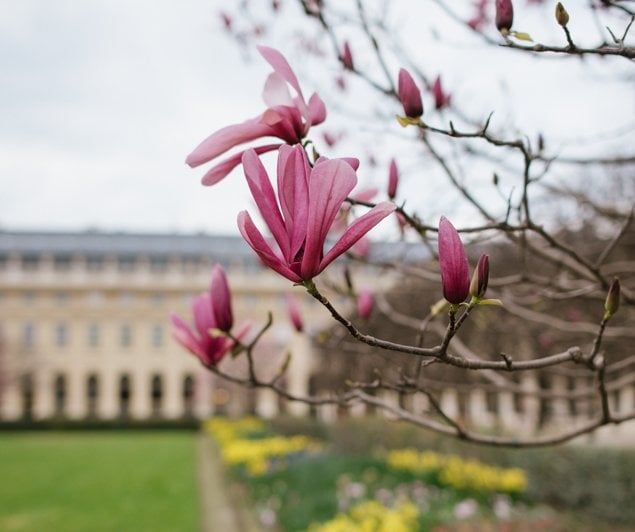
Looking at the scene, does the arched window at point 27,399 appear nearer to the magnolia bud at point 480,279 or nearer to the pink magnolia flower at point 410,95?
the pink magnolia flower at point 410,95

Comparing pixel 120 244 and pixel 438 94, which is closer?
pixel 438 94

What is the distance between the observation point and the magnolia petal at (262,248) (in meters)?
0.73

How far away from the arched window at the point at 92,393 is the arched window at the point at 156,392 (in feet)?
10.7

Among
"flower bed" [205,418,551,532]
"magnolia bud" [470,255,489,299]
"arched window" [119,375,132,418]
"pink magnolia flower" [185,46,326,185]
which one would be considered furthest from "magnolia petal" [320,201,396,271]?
"arched window" [119,375,132,418]

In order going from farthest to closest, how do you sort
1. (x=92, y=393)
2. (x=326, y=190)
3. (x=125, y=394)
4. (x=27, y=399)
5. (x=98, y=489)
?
1. (x=125, y=394)
2. (x=92, y=393)
3. (x=27, y=399)
4. (x=98, y=489)
5. (x=326, y=190)

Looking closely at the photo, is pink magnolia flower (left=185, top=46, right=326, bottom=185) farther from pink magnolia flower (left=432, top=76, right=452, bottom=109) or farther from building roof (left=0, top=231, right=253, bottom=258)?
building roof (left=0, top=231, right=253, bottom=258)

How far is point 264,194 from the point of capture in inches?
28.6

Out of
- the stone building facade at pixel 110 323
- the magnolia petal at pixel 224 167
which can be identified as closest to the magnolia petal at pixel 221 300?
the magnolia petal at pixel 224 167

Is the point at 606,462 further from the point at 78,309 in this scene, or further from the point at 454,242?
the point at 78,309

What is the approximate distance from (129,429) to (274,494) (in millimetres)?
24436

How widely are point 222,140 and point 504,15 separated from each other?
1.73ft

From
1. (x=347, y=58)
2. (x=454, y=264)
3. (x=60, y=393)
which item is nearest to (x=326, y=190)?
(x=454, y=264)

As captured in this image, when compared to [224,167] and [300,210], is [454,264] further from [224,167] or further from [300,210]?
[224,167]

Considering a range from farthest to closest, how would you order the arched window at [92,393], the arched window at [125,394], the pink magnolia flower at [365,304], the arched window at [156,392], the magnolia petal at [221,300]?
the arched window at [156,392] → the arched window at [125,394] → the arched window at [92,393] → the pink magnolia flower at [365,304] → the magnolia petal at [221,300]
